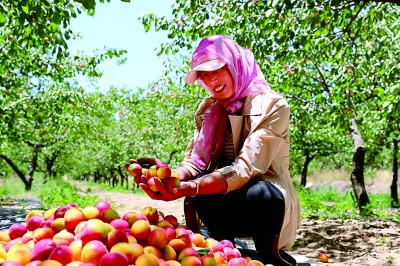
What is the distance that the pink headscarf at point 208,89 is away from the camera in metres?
2.32

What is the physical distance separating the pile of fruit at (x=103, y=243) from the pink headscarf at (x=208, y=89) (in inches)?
30.8

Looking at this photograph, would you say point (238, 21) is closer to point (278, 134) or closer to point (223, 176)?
point (278, 134)

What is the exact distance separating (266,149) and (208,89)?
21.4 inches

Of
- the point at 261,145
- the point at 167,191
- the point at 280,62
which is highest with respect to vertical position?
the point at 280,62

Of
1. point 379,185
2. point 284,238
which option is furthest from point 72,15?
point 379,185

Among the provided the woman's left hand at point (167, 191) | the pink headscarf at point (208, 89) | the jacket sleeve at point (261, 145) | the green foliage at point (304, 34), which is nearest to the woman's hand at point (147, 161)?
the woman's left hand at point (167, 191)

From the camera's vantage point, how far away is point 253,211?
6.96 feet

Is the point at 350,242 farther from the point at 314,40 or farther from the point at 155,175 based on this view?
the point at 155,175

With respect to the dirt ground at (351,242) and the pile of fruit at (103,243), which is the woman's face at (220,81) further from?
the dirt ground at (351,242)

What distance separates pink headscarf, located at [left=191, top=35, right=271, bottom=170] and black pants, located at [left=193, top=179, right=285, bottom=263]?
0.31 meters

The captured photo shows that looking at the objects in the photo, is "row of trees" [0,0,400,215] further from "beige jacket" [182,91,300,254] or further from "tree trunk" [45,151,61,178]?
"tree trunk" [45,151,61,178]

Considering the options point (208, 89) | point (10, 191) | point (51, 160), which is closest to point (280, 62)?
point (208, 89)

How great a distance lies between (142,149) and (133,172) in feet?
74.5

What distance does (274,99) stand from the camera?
7.46 ft
